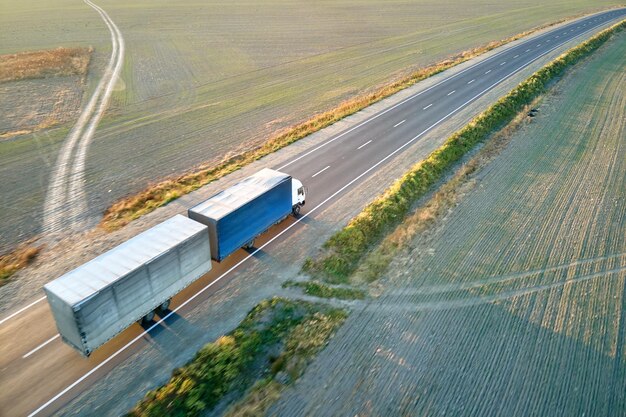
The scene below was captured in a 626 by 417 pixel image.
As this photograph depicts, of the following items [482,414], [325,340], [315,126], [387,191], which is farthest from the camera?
[315,126]

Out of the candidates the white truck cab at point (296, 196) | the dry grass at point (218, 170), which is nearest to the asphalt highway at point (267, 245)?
the white truck cab at point (296, 196)

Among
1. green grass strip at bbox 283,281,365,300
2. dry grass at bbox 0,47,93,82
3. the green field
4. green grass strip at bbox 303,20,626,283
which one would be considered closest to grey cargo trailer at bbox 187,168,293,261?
green grass strip at bbox 303,20,626,283

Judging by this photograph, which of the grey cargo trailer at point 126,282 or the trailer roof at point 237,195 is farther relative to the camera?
the trailer roof at point 237,195

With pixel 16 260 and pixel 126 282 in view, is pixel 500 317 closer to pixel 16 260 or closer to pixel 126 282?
pixel 126 282

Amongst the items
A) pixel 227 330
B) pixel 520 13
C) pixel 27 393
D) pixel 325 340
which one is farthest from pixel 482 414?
pixel 520 13

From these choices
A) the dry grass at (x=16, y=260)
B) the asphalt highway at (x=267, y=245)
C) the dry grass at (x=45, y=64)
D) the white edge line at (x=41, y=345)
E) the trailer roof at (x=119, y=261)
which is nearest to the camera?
the trailer roof at (x=119, y=261)

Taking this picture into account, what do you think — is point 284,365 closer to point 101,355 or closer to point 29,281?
point 101,355

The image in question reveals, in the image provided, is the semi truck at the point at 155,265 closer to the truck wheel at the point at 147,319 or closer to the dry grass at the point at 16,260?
the truck wheel at the point at 147,319

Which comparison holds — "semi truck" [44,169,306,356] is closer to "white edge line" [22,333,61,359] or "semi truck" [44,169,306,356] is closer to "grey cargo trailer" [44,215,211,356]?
"grey cargo trailer" [44,215,211,356]
